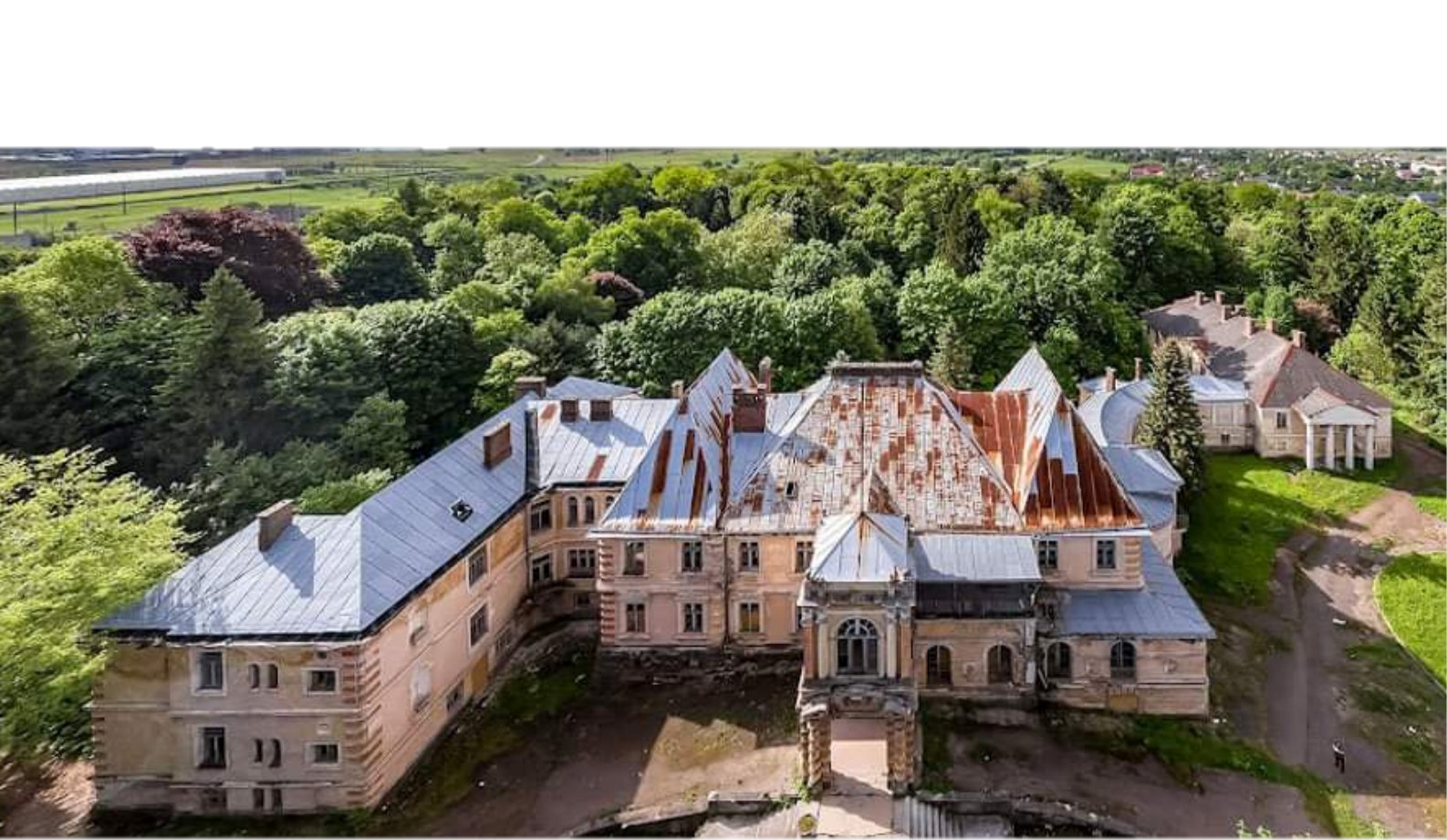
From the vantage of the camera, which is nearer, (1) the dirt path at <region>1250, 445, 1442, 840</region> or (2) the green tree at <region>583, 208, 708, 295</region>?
(1) the dirt path at <region>1250, 445, 1442, 840</region>

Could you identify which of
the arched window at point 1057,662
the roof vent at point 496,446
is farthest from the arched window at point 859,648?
the roof vent at point 496,446

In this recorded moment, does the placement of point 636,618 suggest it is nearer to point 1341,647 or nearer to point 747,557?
point 747,557

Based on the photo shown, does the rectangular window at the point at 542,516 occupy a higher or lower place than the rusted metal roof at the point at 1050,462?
lower

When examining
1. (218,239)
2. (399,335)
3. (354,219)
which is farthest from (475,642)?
(354,219)

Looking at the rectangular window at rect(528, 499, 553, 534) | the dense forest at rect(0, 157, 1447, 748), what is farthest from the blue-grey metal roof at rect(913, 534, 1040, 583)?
the dense forest at rect(0, 157, 1447, 748)

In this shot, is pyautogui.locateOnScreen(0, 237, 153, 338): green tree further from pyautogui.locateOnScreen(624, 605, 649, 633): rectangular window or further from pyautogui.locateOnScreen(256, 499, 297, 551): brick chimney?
pyautogui.locateOnScreen(624, 605, 649, 633): rectangular window

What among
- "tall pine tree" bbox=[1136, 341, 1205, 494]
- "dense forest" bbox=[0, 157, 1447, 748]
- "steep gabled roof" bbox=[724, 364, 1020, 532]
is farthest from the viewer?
"tall pine tree" bbox=[1136, 341, 1205, 494]

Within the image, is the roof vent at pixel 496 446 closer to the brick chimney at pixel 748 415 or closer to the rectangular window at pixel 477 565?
the rectangular window at pixel 477 565
